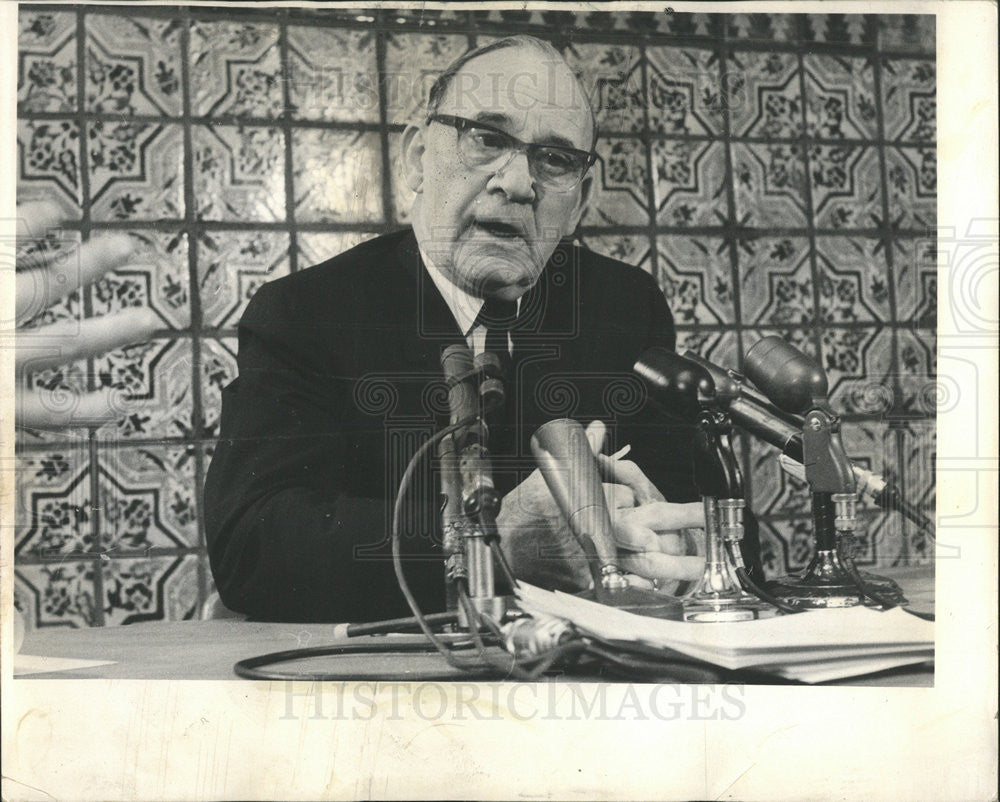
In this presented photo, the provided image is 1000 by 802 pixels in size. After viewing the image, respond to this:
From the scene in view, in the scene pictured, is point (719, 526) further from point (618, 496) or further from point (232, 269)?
point (232, 269)

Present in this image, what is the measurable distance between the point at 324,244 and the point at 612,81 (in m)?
0.61

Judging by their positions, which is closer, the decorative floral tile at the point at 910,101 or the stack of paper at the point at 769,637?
the stack of paper at the point at 769,637

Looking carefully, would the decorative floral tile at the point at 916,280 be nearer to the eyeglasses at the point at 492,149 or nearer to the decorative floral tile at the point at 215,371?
the eyeglasses at the point at 492,149

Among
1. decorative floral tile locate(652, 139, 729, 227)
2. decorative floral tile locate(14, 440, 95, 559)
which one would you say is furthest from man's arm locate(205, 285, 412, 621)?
decorative floral tile locate(652, 139, 729, 227)

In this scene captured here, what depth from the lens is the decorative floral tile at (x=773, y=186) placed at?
1.83m

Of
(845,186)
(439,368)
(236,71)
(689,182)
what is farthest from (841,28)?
(236,71)

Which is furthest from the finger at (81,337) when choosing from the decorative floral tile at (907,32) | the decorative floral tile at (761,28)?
the decorative floral tile at (907,32)

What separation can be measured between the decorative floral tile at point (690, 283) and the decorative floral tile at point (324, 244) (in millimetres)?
540

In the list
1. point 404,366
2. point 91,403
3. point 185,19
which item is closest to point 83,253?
point 91,403

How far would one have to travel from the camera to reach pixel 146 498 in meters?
1.79

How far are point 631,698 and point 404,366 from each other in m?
0.72

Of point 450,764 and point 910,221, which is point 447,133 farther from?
point 450,764

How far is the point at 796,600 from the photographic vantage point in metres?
1.78

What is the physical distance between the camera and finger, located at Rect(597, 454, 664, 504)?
5.85 feet
